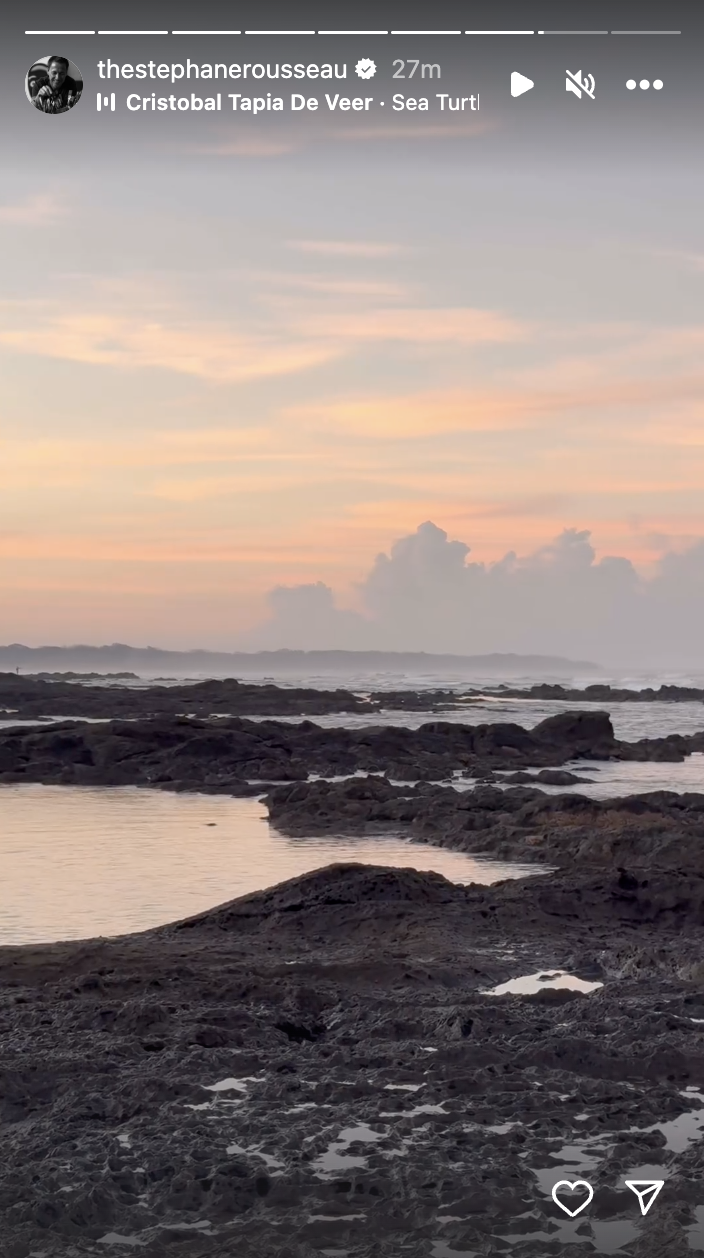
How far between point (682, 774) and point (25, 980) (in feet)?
71.9

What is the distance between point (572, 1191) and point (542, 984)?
3397 mm

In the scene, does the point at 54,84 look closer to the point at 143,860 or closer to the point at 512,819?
the point at 143,860

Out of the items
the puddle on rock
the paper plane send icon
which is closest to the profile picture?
the paper plane send icon

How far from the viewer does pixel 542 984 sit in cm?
778

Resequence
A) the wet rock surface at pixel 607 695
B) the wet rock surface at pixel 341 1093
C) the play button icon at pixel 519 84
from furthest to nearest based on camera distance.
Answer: the wet rock surface at pixel 607 695 → the play button icon at pixel 519 84 → the wet rock surface at pixel 341 1093

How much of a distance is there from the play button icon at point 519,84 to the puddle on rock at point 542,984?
16.2ft

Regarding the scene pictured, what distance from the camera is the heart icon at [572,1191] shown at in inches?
168

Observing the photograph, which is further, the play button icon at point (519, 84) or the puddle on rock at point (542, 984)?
the puddle on rock at point (542, 984)

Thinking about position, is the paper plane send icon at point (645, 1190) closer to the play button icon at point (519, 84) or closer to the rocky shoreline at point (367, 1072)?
the rocky shoreline at point (367, 1072)

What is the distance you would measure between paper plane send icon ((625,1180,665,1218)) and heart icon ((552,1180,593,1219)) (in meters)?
0.17

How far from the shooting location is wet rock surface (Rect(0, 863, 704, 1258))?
420cm

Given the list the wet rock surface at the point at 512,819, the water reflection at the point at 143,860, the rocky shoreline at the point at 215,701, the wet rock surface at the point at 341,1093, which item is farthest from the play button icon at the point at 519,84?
the rocky shoreline at the point at 215,701

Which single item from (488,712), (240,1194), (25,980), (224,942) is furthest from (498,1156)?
(488,712)

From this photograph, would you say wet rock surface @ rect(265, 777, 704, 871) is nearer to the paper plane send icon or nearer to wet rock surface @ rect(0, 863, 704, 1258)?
wet rock surface @ rect(0, 863, 704, 1258)
